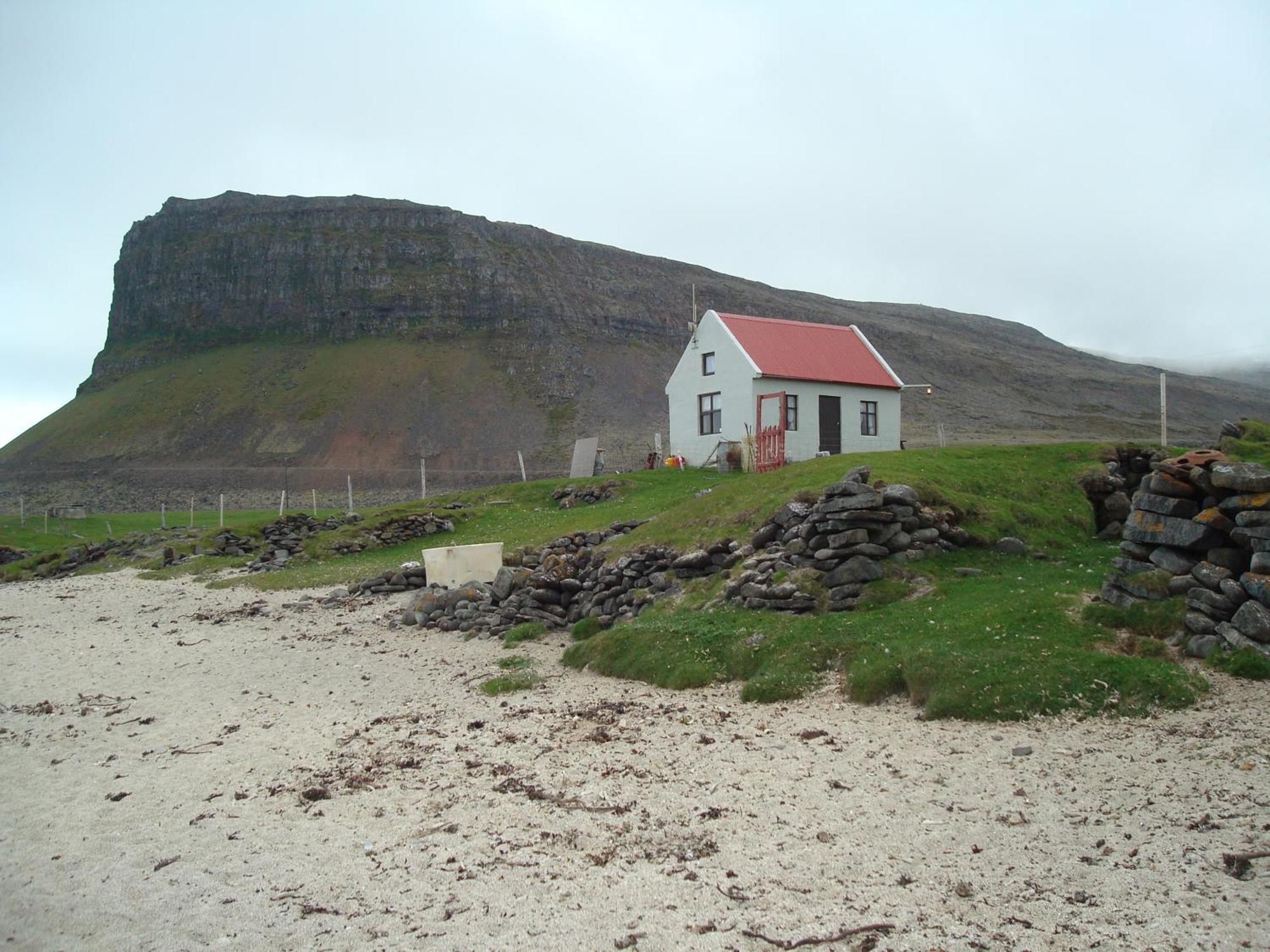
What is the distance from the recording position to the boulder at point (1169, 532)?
35.3 ft

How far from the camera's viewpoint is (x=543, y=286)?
14275cm

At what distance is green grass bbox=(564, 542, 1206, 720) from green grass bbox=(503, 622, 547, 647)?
199cm

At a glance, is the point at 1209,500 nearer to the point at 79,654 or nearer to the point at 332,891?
the point at 332,891

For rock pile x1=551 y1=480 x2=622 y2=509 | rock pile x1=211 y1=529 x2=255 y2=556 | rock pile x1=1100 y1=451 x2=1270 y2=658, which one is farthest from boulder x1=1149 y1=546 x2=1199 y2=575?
rock pile x1=211 y1=529 x2=255 y2=556

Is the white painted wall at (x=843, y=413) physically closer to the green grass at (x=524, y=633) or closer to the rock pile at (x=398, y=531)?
the rock pile at (x=398, y=531)

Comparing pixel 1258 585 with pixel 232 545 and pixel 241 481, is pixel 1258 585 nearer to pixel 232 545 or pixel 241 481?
pixel 232 545

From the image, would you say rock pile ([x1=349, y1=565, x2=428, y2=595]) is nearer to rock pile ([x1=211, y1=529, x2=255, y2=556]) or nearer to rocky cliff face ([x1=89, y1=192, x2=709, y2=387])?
rock pile ([x1=211, y1=529, x2=255, y2=556])

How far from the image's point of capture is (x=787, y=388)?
124 ft

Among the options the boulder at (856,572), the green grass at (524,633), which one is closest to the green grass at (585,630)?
the green grass at (524,633)

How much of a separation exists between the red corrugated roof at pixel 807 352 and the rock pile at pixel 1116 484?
19.1m

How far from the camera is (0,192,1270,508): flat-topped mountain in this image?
112m

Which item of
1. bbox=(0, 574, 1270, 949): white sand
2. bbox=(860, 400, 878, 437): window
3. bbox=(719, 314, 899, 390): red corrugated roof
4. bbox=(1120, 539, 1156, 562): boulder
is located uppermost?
bbox=(719, 314, 899, 390): red corrugated roof

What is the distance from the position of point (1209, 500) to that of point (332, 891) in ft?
36.1

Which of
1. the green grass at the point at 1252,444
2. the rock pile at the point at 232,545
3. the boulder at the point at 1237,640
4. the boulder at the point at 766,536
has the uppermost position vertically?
the green grass at the point at 1252,444
